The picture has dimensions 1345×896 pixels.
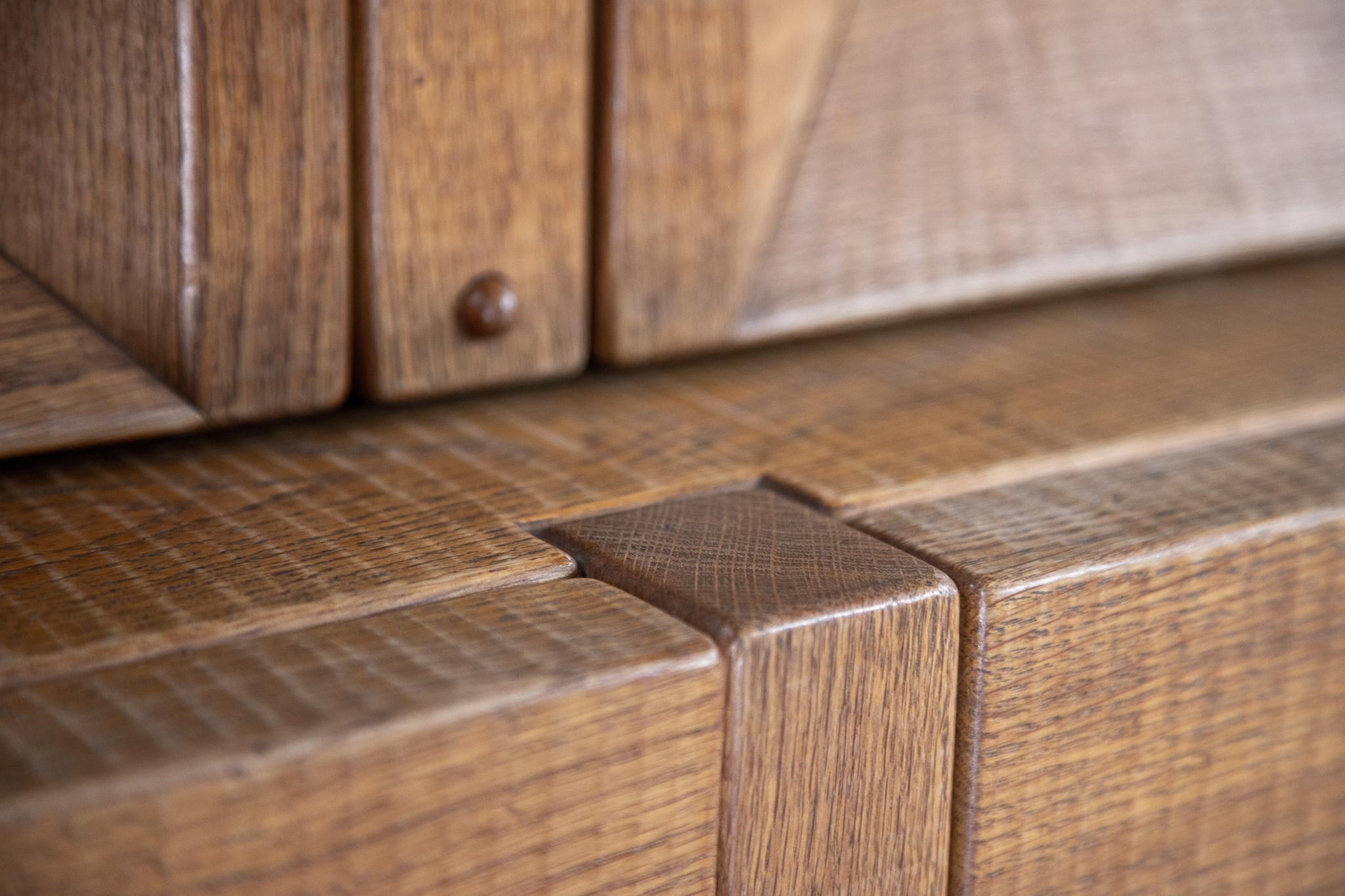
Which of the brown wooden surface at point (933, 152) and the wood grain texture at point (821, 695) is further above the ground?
the brown wooden surface at point (933, 152)

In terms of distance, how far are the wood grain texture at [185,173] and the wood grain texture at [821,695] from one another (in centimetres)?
15

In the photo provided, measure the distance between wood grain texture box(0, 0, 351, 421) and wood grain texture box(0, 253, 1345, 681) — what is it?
0.18 feet

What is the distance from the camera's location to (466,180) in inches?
22.6

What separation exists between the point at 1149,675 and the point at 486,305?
0.94 ft

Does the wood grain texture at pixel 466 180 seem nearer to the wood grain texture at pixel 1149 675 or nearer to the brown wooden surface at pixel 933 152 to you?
the brown wooden surface at pixel 933 152

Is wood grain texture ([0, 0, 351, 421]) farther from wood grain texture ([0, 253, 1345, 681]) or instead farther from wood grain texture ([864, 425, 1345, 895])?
wood grain texture ([864, 425, 1345, 895])

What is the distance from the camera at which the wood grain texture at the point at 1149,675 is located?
48 cm

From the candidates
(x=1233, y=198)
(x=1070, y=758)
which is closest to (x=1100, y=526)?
(x=1070, y=758)

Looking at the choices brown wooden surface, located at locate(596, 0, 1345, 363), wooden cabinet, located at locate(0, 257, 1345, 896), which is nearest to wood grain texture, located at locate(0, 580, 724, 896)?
wooden cabinet, located at locate(0, 257, 1345, 896)

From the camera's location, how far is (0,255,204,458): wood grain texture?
0.51 metres

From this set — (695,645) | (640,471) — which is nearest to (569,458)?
(640,471)

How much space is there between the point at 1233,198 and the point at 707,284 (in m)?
0.31

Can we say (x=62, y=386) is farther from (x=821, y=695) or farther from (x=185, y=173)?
(x=821, y=695)

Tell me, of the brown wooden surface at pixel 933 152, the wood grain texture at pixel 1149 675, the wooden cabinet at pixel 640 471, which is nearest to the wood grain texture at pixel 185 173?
the wooden cabinet at pixel 640 471
